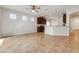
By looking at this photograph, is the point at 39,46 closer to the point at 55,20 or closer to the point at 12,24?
the point at 12,24

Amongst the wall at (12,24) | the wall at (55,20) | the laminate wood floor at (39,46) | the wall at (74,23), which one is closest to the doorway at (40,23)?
the wall at (55,20)

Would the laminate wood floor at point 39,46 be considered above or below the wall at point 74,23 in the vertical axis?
below

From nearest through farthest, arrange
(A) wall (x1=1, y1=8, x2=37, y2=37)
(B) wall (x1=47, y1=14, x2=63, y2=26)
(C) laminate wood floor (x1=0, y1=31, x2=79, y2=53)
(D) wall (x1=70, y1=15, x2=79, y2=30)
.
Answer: (C) laminate wood floor (x1=0, y1=31, x2=79, y2=53) < (A) wall (x1=1, y1=8, x2=37, y2=37) < (D) wall (x1=70, y1=15, x2=79, y2=30) < (B) wall (x1=47, y1=14, x2=63, y2=26)

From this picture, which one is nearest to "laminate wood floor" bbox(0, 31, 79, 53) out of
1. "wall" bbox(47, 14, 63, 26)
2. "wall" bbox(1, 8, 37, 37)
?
"wall" bbox(1, 8, 37, 37)

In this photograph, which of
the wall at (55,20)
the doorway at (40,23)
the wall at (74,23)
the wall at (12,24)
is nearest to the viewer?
the wall at (12,24)

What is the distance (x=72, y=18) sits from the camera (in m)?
10.7

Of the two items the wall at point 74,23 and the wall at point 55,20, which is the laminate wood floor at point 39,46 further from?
the wall at point 55,20

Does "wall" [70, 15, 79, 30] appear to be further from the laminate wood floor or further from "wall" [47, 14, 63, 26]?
"wall" [47, 14, 63, 26]

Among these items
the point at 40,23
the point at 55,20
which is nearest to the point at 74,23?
the point at 55,20

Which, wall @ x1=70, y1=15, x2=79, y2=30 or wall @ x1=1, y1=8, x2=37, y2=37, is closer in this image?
wall @ x1=1, y1=8, x2=37, y2=37
